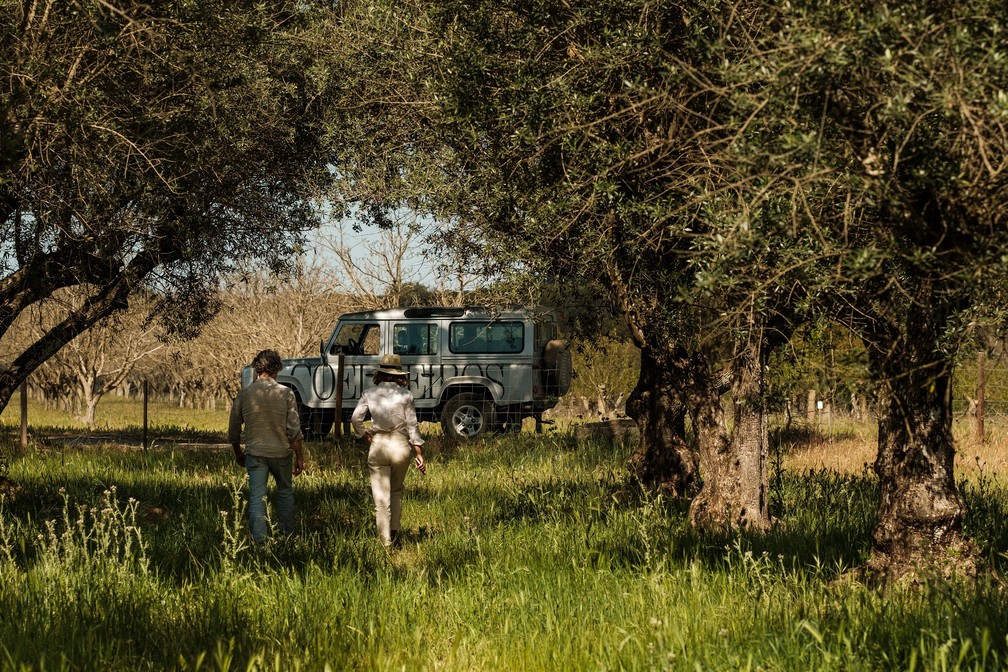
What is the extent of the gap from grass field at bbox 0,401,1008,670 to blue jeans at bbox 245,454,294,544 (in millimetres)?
417

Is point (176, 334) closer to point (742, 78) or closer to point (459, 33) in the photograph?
point (459, 33)

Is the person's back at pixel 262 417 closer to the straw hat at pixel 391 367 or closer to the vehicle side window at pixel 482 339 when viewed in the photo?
the straw hat at pixel 391 367

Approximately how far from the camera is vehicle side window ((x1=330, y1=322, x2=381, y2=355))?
2034 centimetres

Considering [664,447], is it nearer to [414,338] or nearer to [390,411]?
[390,411]

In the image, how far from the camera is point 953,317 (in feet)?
17.2

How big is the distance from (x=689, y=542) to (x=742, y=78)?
3.85 m

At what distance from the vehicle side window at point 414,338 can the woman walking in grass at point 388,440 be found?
11458mm

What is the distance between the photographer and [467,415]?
19906mm

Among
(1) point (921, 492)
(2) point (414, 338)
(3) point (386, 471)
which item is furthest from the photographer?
(2) point (414, 338)

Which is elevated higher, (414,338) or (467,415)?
(414,338)

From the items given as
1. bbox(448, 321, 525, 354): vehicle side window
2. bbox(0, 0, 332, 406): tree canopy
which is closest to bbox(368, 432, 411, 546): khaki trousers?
bbox(0, 0, 332, 406): tree canopy

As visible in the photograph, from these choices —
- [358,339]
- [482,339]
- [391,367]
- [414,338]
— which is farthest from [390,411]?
[358,339]

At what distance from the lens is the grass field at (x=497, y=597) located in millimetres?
4695

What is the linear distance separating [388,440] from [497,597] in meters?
2.82
